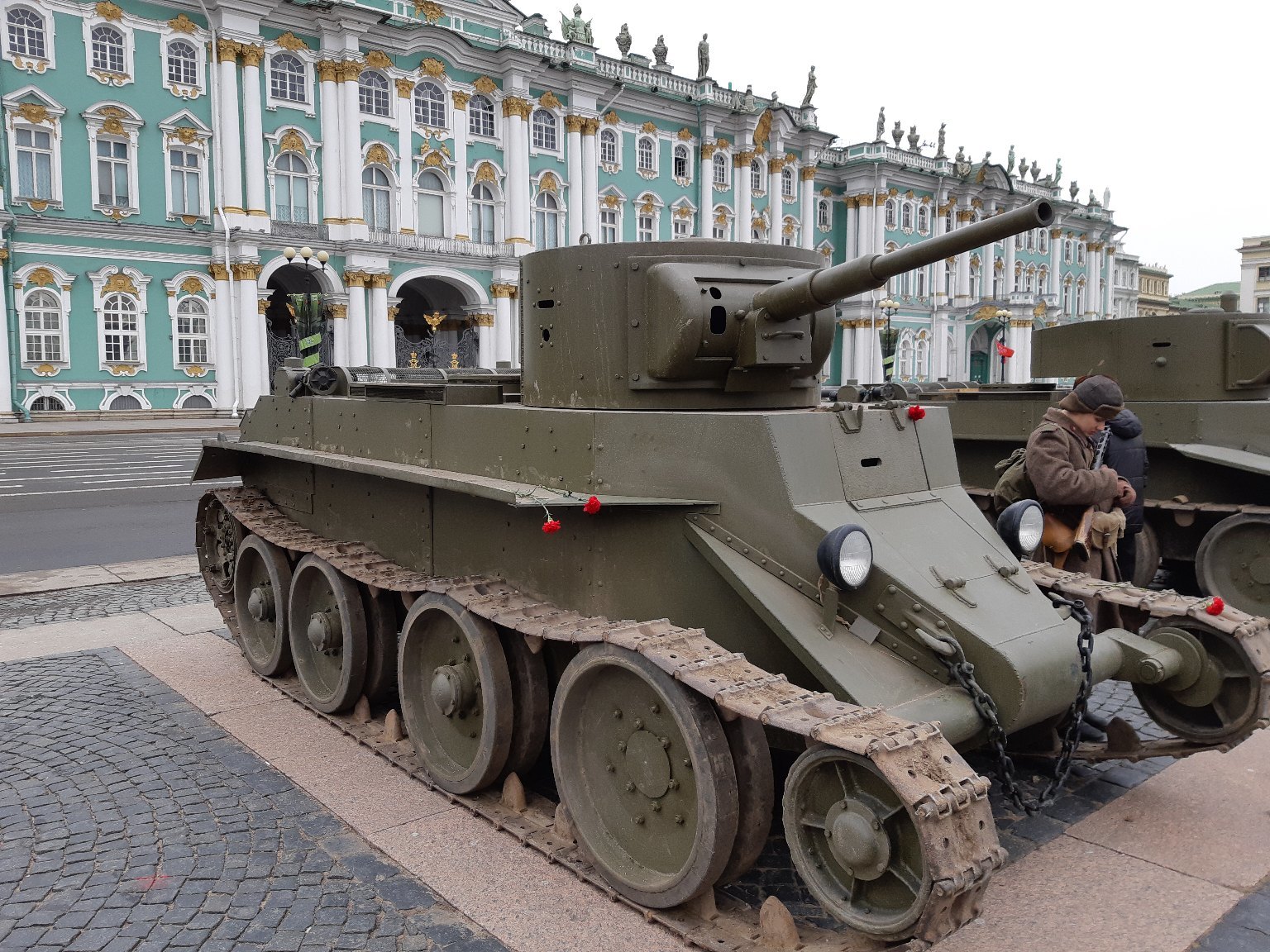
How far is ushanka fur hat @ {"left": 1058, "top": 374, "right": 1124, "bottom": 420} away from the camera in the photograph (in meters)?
6.01

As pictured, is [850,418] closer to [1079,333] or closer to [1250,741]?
[1250,741]

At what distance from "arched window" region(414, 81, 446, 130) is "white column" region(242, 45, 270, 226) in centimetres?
594

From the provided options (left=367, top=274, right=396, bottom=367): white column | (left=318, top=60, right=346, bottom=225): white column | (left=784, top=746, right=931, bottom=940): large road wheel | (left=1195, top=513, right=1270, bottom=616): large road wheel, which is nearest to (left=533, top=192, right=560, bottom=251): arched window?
(left=367, top=274, right=396, bottom=367): white column

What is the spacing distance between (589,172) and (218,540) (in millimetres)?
37454

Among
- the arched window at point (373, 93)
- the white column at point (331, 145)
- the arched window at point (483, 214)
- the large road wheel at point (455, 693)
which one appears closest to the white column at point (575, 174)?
the arched window at point (483, 214)

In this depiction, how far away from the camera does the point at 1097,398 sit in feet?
19.8

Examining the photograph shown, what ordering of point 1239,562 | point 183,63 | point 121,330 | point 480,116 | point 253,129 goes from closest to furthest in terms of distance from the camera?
point 1239,562, point 121,330, point 183,63, point 253,129, point 480,116

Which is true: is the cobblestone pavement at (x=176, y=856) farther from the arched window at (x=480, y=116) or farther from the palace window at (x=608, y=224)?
the palace window at (x=608, y=224)

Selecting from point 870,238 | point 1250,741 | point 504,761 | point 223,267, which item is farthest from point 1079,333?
point 870,238

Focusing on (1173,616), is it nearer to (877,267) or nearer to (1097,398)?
(1097,398)

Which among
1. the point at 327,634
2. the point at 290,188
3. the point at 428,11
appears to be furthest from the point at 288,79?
the point at 327,634

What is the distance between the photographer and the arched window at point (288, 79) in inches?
1390

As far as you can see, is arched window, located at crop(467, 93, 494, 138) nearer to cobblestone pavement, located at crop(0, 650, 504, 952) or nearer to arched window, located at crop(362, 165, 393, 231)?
arched window, located at crop(362, 165, 393, 231)

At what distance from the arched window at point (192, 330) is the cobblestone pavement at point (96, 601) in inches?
1042
